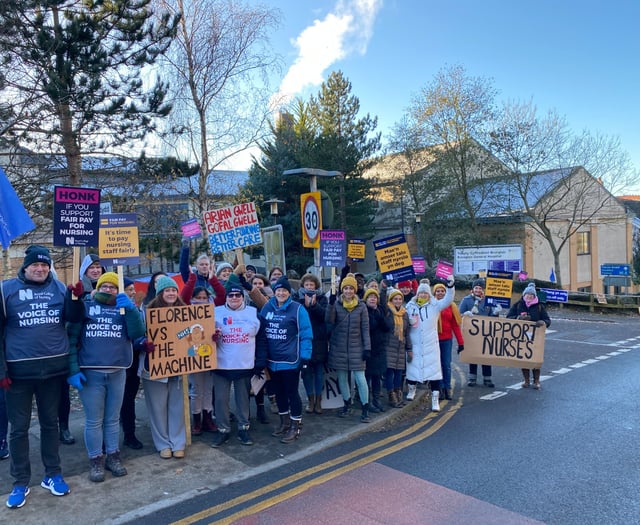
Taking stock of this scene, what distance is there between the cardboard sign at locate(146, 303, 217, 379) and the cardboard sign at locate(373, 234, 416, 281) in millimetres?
3965

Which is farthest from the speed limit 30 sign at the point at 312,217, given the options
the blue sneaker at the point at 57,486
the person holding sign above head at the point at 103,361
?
the blue sneaker at the point at 57,486

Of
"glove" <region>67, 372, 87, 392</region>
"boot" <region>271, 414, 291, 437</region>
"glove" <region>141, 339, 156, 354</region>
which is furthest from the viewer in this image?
"boot" <region>271, 414, 291, 437</region>

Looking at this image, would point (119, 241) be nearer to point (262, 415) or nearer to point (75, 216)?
point (75, 216)

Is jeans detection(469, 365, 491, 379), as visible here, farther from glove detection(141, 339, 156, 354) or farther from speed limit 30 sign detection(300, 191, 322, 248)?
glove detection(141, 339, 156, 354)

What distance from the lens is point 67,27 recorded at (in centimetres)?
1048

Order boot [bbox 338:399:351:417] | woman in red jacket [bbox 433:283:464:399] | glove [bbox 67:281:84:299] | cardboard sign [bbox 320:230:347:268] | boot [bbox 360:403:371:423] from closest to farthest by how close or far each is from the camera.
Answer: glove [bbox 67:281:84:299] < boot [bbox 360:403:371:423] < boot [bbox 338:399:351:417] < woman in red jacket [bbox 433:283:464:399] < cardboard sign [bbox 320:230:347:268]

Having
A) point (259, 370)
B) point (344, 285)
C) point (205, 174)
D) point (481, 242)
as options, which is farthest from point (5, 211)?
point (481, 242)

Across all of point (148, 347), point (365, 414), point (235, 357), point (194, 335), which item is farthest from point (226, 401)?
point (365, 414)

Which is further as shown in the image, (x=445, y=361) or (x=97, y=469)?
(x=445, y=361)

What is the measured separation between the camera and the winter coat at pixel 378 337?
7.14 m

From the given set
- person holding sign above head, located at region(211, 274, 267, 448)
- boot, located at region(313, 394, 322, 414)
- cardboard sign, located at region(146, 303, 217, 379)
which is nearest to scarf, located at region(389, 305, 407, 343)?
boot, located at region(313, 394, 322, 414)

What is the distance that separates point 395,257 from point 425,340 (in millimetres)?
1882

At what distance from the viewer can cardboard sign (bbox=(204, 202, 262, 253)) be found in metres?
8.52

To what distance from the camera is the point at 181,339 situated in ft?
18.6
